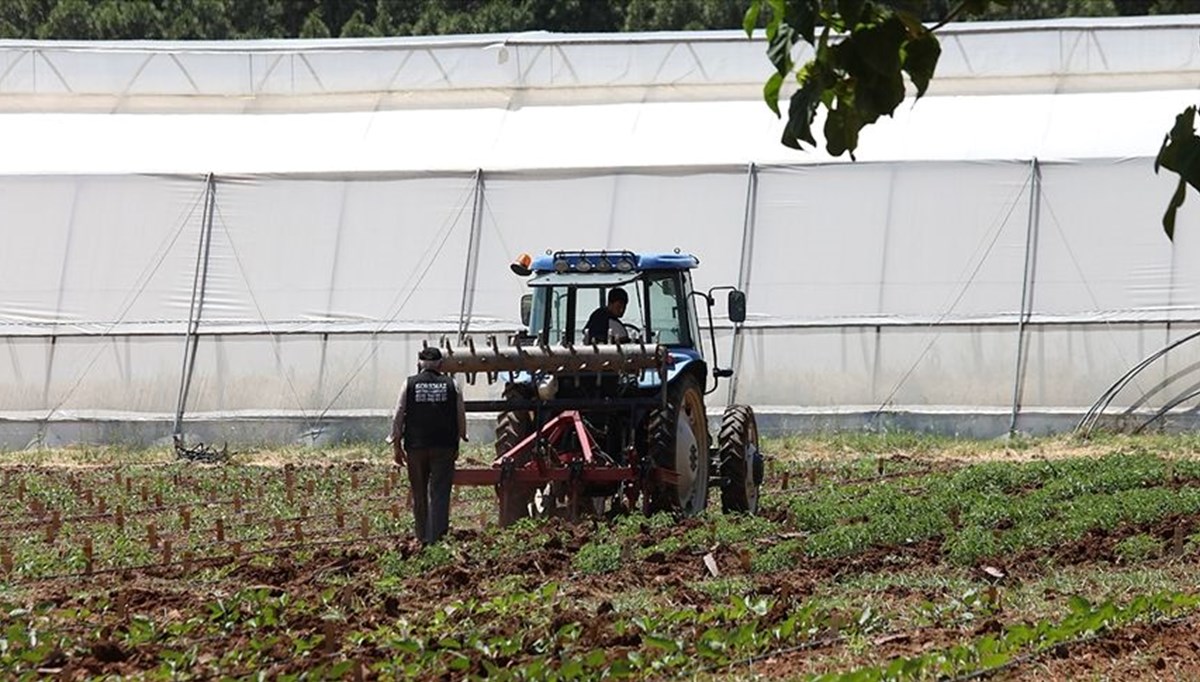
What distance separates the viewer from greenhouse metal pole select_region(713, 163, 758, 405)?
1155 inches

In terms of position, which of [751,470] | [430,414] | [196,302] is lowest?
[751,470]

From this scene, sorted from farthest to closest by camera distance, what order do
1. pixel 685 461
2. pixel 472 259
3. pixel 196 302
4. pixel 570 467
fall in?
pixel 196 302 < pixel 472 259 < pixel 685 461 < pixel 570 467

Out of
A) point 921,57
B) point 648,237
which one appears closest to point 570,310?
point 648,237

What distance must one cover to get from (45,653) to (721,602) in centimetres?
394

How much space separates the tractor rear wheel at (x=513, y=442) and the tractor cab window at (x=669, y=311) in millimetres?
1388

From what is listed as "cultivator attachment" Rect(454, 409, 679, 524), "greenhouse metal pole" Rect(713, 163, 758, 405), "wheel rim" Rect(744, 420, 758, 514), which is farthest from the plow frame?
"greenhouse metal pole" Rect(713, 163, 758, 405)

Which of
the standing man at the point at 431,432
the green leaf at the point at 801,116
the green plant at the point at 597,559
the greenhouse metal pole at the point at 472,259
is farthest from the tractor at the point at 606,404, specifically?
the green leaf at the point at 801,116

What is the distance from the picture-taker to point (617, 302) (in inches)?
714

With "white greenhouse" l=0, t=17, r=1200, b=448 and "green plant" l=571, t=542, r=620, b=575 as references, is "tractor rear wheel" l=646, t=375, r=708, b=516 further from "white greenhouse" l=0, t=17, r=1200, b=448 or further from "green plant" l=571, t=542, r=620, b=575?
"white greenhouse" l=0, t=17, r=1200, b=448

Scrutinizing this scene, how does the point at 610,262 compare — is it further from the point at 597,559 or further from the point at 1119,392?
the point at 1119,392

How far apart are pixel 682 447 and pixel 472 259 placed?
43.0ft

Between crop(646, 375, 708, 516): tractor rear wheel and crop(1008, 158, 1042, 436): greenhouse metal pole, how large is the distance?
10797 millimetres

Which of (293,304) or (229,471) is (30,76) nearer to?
(293,304)

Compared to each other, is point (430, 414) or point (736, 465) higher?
point (430, 414)
